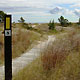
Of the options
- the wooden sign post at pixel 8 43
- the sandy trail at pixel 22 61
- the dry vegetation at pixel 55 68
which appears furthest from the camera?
the sandy trail at pixel 22 61

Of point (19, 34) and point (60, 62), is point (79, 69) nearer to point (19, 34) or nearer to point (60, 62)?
point (60, 62)

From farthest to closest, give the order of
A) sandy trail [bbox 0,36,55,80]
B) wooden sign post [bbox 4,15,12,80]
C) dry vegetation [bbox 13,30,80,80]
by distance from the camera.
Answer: sandy trail [bbox 0,36,55,80] → dry vegetation [bbox 13,30,80,80] → wooden sign post [bbox 4,15,12,80]

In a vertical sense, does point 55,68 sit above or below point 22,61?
above

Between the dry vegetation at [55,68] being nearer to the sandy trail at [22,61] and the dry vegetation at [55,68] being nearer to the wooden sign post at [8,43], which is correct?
the sandy trail at [22,61]

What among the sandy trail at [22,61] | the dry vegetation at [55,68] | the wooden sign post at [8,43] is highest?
the wooden sign post at [8,43]

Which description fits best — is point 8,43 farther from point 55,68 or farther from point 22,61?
point 22,61

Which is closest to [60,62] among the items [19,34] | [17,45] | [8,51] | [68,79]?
[68,79]

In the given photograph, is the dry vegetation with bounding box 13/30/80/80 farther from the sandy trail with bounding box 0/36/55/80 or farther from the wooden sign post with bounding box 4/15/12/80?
the wooden sign post with bounding box 4/15/12/80

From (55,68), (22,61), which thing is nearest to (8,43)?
(55,68)

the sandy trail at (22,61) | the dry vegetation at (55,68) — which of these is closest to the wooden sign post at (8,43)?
the dry vegetation at (55,68)

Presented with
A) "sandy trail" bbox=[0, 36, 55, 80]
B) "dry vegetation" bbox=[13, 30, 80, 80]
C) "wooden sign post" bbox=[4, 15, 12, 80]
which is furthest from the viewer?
"sandy trail" bbox=[0, 36, 55, 80]

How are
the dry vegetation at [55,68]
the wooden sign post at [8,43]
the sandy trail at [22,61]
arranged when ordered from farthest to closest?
the sandy trail at [22,61] < the dry vegetation at [55,68] < the wooden sign post at [8,43]

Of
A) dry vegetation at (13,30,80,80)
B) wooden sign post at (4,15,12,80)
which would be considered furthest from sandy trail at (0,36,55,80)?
wooden sign post at (4,15,12,80)

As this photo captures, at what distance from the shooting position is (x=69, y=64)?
6781 mm
